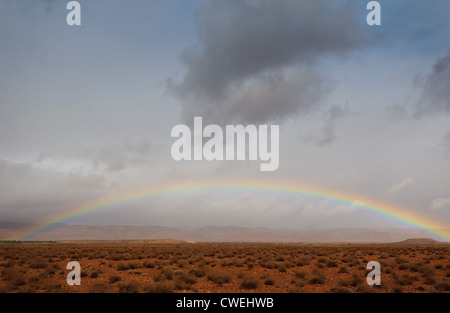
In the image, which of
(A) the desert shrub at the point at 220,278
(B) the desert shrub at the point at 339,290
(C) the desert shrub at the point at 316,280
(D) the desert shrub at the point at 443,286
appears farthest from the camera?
(A) the desert shrub at the point at 220,278

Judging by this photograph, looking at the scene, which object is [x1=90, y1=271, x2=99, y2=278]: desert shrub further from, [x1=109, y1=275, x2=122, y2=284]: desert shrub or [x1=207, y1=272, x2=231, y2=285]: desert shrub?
[x1=207, y1=272, x2=231, y2=285]: desert shrub

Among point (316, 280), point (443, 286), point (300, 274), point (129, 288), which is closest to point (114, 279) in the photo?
point (129, 288)

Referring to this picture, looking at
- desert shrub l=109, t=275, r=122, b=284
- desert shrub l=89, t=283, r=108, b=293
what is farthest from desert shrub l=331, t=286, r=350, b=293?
desert shrub l=109, t=275, r=122, b=284

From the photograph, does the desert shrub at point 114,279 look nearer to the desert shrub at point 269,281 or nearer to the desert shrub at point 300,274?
the desert shrub at point 269,281

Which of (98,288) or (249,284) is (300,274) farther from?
(98,288)

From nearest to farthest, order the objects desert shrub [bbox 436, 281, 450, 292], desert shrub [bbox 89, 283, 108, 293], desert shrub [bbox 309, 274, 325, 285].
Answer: desert shrub [bbox 89, 283, 108, 293] → desert shrub [bbox 436, 281, 450, 292] → desert shrub [bbox 309, 274, 325, 285]

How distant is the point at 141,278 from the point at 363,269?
15.9 m

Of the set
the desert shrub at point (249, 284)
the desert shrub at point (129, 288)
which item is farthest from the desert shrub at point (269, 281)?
the desert shrub at point (129, 288)
